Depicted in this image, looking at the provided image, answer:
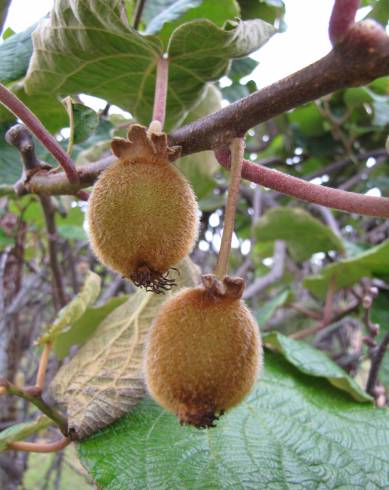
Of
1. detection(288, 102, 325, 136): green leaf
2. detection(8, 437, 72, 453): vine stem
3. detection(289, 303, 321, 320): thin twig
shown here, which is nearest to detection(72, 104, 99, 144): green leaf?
detection(8, 437, 72, 453): vine stem

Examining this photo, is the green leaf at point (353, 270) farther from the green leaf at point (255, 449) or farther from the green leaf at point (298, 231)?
the green leaf at point (255, 449)

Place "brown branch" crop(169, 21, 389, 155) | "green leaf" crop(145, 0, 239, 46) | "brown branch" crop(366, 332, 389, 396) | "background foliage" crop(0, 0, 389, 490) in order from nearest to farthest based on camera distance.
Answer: "brown branch" crop(169, 21, 389, 155), "background foliage" crop(0, 0, 389, 490), "green leaf" crop(145, 0, 239, 46), "brown branch" crop(366, 332, 389, 396)

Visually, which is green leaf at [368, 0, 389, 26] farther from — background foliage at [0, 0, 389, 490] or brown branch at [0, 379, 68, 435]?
brown branch at [0, 379, 68, 435]

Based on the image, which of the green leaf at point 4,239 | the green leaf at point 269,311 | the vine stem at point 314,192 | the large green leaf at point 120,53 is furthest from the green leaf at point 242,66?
the green leaf at point 4,239

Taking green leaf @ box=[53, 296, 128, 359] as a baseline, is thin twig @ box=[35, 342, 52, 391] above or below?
above

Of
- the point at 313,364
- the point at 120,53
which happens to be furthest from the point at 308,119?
the point at 120,53

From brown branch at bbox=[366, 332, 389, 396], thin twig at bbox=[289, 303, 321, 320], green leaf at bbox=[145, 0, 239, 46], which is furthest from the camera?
thin twig at bbox=[289, 303, 321, 320]
